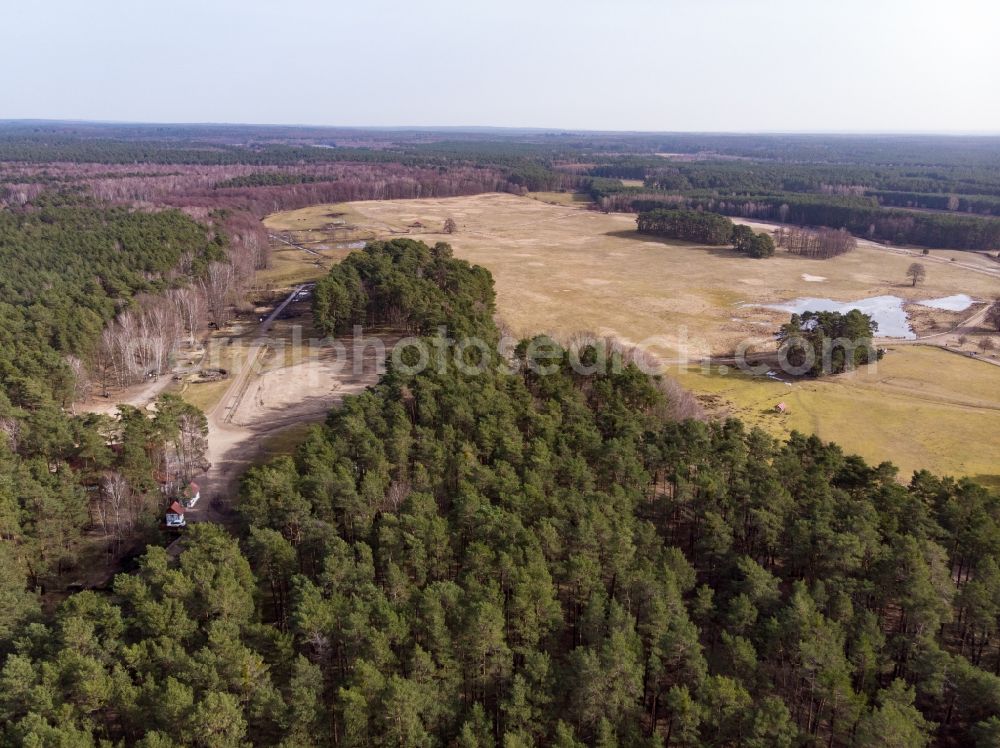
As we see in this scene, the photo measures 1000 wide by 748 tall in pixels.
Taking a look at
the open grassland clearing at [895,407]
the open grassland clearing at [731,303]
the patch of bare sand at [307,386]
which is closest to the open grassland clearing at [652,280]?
the open grassland clearing at [731,303]

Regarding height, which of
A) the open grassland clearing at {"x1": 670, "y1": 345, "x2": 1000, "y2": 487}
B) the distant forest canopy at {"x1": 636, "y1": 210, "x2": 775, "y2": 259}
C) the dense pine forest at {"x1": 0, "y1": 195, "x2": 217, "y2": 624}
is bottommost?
the open grassland clearing at {"x1": 670, "y1": 345, "x2": 1000, "y2": 487}

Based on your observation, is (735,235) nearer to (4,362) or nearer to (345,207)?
(345,207)

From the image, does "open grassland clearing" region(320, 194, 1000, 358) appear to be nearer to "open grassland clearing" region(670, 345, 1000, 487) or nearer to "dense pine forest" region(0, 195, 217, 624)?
"open grassland clearing" region(670, 345, 1000, 487)

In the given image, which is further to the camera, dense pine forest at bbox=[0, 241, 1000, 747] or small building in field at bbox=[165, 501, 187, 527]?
small building in field at bbox=[165, 501, 187, 527]

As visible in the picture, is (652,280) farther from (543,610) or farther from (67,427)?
(543,610)

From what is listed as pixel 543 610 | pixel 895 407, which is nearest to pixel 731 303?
pixel 895 407

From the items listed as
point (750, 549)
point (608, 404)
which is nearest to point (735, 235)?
point (608, 404)

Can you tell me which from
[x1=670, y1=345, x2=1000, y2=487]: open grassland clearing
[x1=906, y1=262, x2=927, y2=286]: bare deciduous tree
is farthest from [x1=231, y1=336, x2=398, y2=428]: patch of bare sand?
[x1=906, y1=262, x2=927, y2=286]: bare deciduous tree

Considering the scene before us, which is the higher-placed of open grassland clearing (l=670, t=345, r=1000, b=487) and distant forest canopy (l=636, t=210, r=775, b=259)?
distant forest canopy (l=636, t=210, r=775, b=259)
